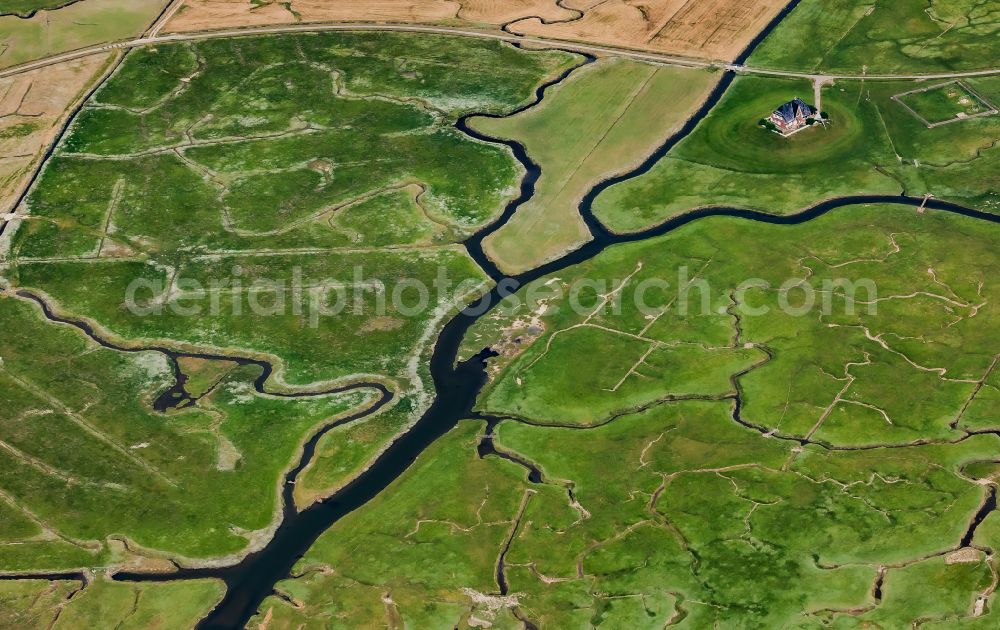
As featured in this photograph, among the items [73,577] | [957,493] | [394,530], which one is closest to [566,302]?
[394,530]

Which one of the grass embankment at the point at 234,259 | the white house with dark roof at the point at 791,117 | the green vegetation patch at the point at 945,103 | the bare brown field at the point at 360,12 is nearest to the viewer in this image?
the grass embankment at the point at 234,259

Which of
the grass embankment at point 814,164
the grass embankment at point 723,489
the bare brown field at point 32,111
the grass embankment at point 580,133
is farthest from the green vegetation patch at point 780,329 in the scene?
the bare brown field at point 32,111

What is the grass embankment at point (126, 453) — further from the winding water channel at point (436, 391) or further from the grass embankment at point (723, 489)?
the grass embankment at point (723, 489)

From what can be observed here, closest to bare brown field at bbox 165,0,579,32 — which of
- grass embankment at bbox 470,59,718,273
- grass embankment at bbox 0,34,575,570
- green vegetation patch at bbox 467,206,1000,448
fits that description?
grass embankment at bbox 0,34,575,570

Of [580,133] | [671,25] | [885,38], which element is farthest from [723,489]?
[671,25]

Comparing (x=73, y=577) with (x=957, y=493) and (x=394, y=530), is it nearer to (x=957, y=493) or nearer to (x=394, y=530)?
(x=394, y=530)

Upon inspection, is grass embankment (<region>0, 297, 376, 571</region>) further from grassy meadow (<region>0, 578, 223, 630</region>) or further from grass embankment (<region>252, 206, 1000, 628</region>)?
grass embankment (<region>252, 206, 1000, 628</region>)

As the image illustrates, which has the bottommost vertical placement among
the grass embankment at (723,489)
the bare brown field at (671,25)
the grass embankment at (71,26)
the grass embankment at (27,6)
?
the grass embankment at (723,489)
